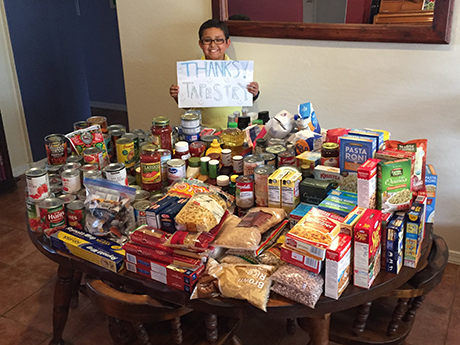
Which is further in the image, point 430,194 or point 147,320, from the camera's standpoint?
point 430,194

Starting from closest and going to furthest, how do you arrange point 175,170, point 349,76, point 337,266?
1. point 337,266
2. point 175,170
3. point 349,76

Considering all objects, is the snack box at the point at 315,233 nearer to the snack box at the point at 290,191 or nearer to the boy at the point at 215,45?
the snack box at the point at 290,191

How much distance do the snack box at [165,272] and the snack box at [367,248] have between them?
44 cm

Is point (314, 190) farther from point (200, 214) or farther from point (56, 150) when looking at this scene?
point (56, 150)

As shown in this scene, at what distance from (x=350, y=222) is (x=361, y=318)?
367mm

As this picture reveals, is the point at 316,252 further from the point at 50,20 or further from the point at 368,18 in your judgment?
the point at 50,20

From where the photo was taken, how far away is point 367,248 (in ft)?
3.89

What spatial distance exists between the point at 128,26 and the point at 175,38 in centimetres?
40

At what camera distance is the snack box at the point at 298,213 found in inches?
54.9

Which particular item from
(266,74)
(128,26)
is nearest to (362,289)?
(266,74)

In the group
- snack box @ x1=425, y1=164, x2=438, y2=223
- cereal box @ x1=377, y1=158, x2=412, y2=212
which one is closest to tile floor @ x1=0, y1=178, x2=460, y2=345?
snack box @ x1=425, y1=164, x2=438, y2=223

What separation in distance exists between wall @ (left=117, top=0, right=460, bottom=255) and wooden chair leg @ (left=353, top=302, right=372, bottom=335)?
139 cm

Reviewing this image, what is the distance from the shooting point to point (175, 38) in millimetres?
3004

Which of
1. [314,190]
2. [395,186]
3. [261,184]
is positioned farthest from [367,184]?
[261,184]
